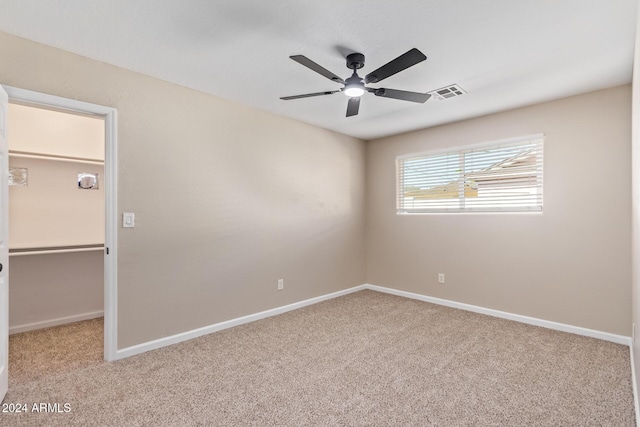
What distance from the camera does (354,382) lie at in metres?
2.25

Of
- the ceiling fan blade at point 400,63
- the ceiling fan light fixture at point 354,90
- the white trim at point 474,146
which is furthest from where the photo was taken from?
the white trim at point 474,146

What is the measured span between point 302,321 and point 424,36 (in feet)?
9.56

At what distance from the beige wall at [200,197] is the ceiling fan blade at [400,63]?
179 cm

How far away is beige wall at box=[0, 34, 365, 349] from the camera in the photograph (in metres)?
2.62

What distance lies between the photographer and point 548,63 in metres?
2.50

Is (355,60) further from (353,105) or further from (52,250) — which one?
(52,250)

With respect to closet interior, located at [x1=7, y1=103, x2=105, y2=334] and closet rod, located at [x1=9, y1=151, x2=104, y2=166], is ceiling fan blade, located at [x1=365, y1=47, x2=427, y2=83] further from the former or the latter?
closet rod, located at [x1=9, y1=151, x2=104, y2=166]

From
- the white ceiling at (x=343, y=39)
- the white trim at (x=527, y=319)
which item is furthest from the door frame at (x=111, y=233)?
the white trim at (x=527, y=319)

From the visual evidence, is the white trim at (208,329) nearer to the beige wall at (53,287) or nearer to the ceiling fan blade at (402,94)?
the beige wall at (53,287)

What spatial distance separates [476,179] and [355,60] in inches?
94.5

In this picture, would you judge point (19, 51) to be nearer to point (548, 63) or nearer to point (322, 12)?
point (322, 12)

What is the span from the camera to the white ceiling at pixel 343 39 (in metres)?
1.87

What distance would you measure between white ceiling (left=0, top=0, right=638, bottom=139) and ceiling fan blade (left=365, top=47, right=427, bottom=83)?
277mm

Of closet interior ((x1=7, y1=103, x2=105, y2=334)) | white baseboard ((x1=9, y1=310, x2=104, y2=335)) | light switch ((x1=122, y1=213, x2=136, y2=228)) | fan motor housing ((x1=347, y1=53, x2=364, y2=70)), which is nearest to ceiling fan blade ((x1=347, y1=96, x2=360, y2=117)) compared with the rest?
fan motor housing ((x1=347, y1=53, x2=364, y2=70))
